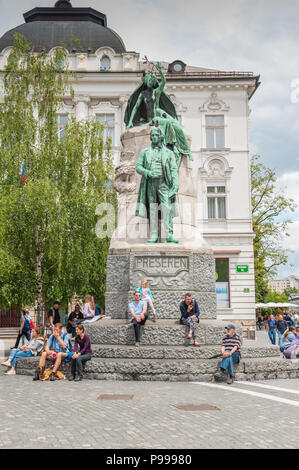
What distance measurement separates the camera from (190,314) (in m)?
10.4

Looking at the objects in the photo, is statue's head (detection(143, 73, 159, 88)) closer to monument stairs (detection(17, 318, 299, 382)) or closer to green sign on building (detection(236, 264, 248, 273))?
monument stairs (detection(17, 318, 299, 382))

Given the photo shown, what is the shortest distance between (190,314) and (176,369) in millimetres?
1399

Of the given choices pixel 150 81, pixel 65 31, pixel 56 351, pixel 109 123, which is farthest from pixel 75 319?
pixel 65 31

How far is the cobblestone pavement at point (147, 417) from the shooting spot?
5.06 metres

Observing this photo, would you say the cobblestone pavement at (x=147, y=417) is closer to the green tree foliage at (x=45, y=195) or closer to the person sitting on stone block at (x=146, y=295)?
the person sitting on stone block at (x=146, y=295)

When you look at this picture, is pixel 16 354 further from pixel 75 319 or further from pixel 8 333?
pixel 8 333

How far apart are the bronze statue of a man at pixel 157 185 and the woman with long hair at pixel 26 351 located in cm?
351

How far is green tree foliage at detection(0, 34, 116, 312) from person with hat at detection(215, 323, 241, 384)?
905 cm

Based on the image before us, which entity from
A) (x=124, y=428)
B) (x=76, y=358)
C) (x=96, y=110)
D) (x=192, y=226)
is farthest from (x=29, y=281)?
(x=96, y=110)

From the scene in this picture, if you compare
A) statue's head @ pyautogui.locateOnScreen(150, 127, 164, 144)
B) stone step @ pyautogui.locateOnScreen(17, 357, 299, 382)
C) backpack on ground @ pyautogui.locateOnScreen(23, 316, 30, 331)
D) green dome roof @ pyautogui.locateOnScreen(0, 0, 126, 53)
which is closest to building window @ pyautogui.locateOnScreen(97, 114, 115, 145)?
green dome roof @ pyautogui.locateOnScreen(0, 0, 126, 53)

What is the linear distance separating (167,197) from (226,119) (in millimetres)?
21344

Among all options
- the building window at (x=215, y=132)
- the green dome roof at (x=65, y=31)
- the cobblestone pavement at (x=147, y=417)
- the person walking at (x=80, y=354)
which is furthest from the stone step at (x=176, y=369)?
the green dome roof at (x=65, y=31)

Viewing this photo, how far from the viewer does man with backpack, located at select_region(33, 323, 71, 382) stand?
9.84 m
